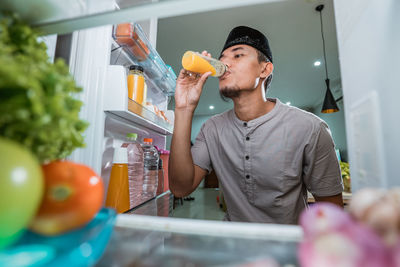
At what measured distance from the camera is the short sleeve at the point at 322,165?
1036mm

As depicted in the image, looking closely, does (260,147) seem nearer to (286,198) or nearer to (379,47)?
(286,198)

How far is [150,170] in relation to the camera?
1.30 meters

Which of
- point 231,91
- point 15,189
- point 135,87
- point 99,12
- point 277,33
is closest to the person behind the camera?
point 15,189

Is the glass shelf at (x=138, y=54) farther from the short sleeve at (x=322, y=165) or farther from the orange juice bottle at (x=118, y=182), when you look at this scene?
the short sleeve at (x=322, y=165)

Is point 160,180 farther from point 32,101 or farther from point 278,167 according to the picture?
point 32,101

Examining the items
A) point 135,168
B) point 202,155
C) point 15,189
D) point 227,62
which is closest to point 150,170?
point 135,168

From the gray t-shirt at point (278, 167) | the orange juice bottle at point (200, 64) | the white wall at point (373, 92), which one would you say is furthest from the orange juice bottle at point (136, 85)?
the white wall at point (373, 92)

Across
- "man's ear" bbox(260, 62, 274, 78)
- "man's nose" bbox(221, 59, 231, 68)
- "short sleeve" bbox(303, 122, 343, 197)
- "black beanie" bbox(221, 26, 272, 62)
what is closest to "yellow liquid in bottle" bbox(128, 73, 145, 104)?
"man's nose" bbox(221, 59, 231, 68)

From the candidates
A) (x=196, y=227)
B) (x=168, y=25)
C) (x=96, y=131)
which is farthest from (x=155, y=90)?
(x=168, y=25)

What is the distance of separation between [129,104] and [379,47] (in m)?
0.74

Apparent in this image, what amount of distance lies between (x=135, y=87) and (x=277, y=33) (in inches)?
114

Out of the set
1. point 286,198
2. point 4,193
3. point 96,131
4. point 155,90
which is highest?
point 155,90

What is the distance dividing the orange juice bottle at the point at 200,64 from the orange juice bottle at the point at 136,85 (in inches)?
8.7

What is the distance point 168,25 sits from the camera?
9.46 feet
